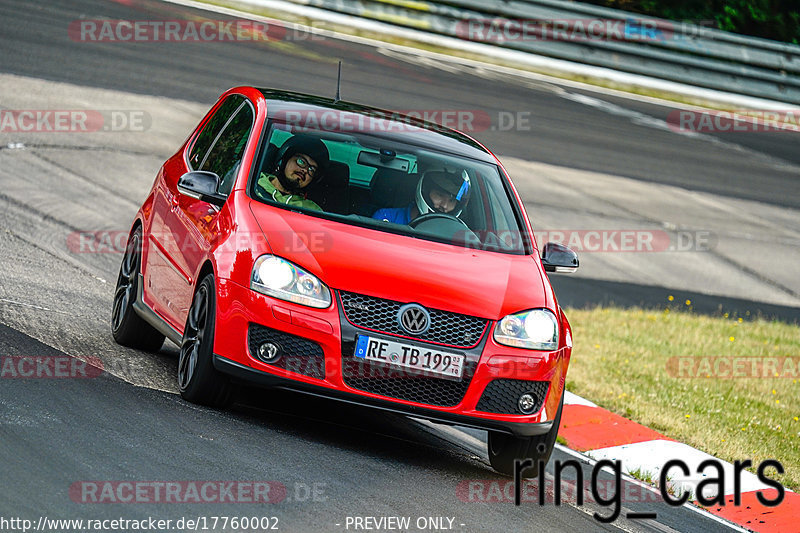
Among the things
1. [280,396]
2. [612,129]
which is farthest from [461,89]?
[280,396]

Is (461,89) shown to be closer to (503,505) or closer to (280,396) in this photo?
(280,396)

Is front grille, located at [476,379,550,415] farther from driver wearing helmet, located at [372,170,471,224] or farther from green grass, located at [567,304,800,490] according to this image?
green grass, located at [567,304,800,490]

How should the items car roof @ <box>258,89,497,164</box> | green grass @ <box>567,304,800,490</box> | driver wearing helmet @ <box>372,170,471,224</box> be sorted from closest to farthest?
1. driver wearing helmet @ <box>372,170,471,224</box>
2. car roof @ <box>258,89,497,164</box>
3. green grass @ <box>567,304,800,490</box>

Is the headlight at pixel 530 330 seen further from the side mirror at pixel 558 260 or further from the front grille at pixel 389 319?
the side mirror at pixel 558 260

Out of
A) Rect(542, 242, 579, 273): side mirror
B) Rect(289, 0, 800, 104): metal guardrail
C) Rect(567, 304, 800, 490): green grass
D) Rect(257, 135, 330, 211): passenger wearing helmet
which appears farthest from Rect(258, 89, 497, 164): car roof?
Rect(289, 0, 800, 104): metal guardrail

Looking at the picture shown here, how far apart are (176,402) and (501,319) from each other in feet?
5.89

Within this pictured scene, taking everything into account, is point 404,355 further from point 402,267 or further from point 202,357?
point 202,357

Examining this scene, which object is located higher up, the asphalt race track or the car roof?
the car roof

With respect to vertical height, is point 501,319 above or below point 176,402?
above

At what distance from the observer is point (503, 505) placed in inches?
245

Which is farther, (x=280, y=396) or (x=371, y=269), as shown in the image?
(x=280, y=396)

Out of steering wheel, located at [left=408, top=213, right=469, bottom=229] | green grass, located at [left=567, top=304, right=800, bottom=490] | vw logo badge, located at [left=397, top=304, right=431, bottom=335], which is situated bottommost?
green grass, located at [left=567, top=304, right=800, bottom=490]

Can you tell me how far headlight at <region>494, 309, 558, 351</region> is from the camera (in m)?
6.52

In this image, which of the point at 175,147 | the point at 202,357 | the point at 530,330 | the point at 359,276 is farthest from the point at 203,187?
the point at 175,147
